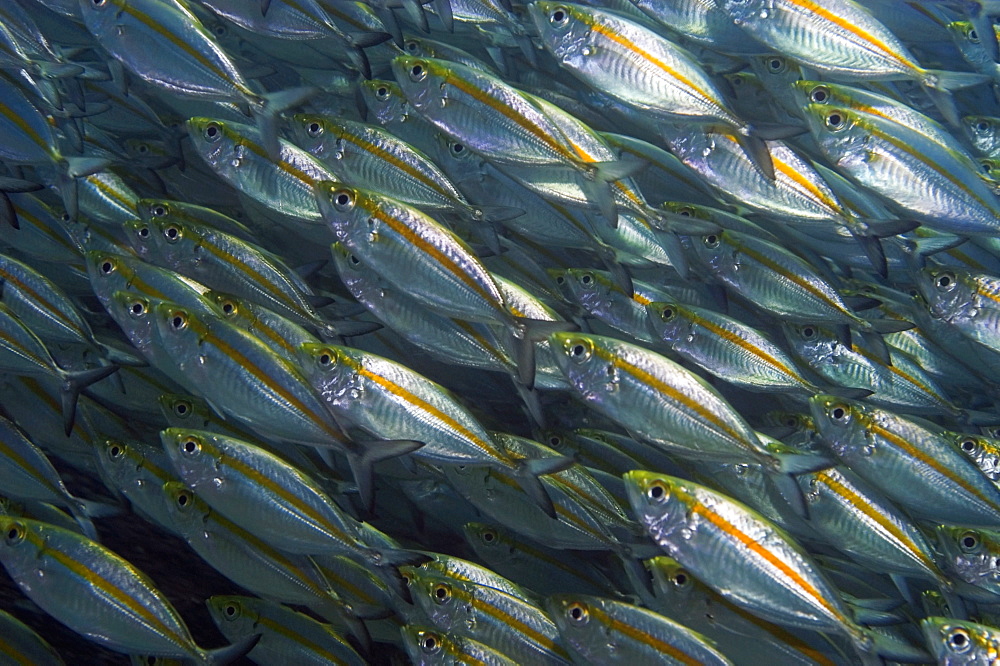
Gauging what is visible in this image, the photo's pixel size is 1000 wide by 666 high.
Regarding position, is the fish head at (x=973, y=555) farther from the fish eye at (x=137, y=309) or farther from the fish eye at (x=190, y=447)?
the fish eye at (x=137, y=309)

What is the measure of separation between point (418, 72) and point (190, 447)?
166 centimetres

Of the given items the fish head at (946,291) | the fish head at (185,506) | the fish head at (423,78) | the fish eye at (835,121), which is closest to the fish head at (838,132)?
the fish eye at (835,121)

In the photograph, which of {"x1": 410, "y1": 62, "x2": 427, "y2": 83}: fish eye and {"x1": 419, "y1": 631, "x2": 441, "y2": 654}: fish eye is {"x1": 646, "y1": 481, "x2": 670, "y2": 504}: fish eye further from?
{"x1": 410, "y1": 62, "x2": 427, "y2": 83}: fish eye

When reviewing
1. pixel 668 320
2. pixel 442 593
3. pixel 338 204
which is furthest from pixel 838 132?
pixel 442 593

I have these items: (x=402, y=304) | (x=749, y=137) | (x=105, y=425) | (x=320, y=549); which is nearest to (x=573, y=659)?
(x=320, y=549)

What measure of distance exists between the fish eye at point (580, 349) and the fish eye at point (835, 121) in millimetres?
1338

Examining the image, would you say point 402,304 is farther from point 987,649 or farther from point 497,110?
point 987,649

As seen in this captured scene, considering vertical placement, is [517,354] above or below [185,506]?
above

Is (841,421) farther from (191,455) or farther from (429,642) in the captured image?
(191,455)

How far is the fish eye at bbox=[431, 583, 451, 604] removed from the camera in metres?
2.84

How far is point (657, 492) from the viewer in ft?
8.43

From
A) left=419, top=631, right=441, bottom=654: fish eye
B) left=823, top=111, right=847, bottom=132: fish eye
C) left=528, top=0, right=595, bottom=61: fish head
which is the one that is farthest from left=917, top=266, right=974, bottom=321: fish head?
left=419, top=631, right=441, bottom=654: fish eye

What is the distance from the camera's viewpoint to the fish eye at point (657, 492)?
2.55 m

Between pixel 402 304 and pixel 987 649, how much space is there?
2.31 meters
